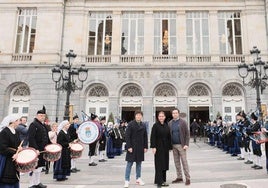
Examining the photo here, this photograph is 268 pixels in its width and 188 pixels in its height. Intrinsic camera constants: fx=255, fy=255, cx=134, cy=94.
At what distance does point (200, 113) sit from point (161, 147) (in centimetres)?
1748

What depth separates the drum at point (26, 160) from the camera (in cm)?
509

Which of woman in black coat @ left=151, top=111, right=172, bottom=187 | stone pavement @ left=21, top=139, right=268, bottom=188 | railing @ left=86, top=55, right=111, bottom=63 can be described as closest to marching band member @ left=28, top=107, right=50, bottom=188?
stone pavement @ left=21, top=139, right=268, bottom=188

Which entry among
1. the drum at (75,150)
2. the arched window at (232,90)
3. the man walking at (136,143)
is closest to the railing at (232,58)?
the arched window at (232,90)

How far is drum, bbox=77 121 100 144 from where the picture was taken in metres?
9.17

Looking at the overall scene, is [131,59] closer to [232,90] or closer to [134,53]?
[134,53]

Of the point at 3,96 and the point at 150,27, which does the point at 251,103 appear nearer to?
the point at 150,27

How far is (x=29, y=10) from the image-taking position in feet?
75.9

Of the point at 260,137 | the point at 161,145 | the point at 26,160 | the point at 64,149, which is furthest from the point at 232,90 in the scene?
the point at 26,160

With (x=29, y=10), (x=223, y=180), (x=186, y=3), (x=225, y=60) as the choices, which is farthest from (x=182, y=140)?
(x=29, y=10)

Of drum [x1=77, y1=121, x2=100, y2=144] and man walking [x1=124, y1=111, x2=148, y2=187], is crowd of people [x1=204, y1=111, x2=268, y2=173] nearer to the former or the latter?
man walking [x1=124, y1=111, x2=148, y2=187]

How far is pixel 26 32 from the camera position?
74.9 feet

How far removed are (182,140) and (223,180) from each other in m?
1.82

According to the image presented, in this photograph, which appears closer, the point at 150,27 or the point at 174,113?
the point at 174,113

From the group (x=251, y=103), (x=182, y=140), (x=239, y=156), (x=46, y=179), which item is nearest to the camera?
(x=182, y=140)
